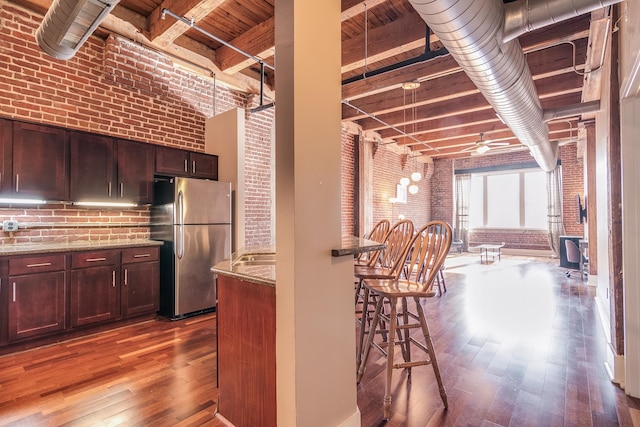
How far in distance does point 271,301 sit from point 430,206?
1055 cm

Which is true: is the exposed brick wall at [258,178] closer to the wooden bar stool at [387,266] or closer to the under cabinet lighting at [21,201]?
the wooden bar stool at [387,266]

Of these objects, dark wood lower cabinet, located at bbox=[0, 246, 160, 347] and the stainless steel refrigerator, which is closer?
dark wood lower cabinet, located at bbox=[0, 246, 160, 347]

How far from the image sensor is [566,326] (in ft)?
11.3

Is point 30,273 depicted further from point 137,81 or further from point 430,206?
point 430,206

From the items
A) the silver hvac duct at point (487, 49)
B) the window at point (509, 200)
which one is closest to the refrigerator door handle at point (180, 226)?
the silver hvac duct at point (487, 49)

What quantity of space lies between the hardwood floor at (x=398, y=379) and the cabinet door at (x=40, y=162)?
1.49 meters

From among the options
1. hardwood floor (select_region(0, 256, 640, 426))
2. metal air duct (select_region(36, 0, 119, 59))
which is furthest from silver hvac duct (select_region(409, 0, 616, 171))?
hardwood floor (select_region(0, 256, 640, 426))

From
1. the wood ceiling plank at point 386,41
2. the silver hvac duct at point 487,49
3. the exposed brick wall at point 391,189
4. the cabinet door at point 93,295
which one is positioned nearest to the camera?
the silver hvac duct at point 487,49

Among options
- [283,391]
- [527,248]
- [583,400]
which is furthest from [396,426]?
[527,248]

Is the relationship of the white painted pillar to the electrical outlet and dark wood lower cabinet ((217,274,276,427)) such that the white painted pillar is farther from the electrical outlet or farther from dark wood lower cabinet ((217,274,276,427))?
the electrical outlet

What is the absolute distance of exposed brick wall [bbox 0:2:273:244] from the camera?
309 centimetres

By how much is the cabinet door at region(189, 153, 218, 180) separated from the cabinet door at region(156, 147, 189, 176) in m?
0.08

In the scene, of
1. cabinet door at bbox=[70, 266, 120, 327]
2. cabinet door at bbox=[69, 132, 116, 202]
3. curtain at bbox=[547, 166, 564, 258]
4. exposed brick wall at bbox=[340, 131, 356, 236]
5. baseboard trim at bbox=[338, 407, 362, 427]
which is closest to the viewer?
baseboard trim at bbox=[338, 407, 362, 427]

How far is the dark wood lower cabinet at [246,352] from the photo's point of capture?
60.8 inches
